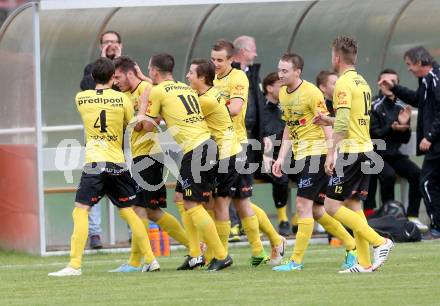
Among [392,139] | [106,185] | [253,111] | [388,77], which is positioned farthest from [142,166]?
[392,139]

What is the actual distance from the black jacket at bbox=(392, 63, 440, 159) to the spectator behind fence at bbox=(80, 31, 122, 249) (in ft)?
12.3

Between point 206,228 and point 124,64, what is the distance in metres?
1.97

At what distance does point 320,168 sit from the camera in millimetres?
12414

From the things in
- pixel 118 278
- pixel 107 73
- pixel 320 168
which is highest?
pixel 107 73

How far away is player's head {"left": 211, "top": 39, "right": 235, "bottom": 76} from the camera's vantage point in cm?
1318

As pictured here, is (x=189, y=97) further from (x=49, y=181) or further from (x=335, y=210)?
(x=49, y=181)

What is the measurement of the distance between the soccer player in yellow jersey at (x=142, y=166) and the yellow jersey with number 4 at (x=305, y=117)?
1458mm

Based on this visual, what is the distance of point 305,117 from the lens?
12.6 meters

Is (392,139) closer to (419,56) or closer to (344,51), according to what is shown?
(419,56)

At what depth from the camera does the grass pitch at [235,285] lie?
994cm

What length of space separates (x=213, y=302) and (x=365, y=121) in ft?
10.0

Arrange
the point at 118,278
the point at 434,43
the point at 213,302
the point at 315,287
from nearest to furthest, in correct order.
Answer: the point at 213,302 < the point at 315,287 < the point at 118,278 < the point at 434,43

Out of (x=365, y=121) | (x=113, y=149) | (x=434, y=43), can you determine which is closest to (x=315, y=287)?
(x=365, y=121)

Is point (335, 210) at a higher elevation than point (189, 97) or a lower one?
lower
